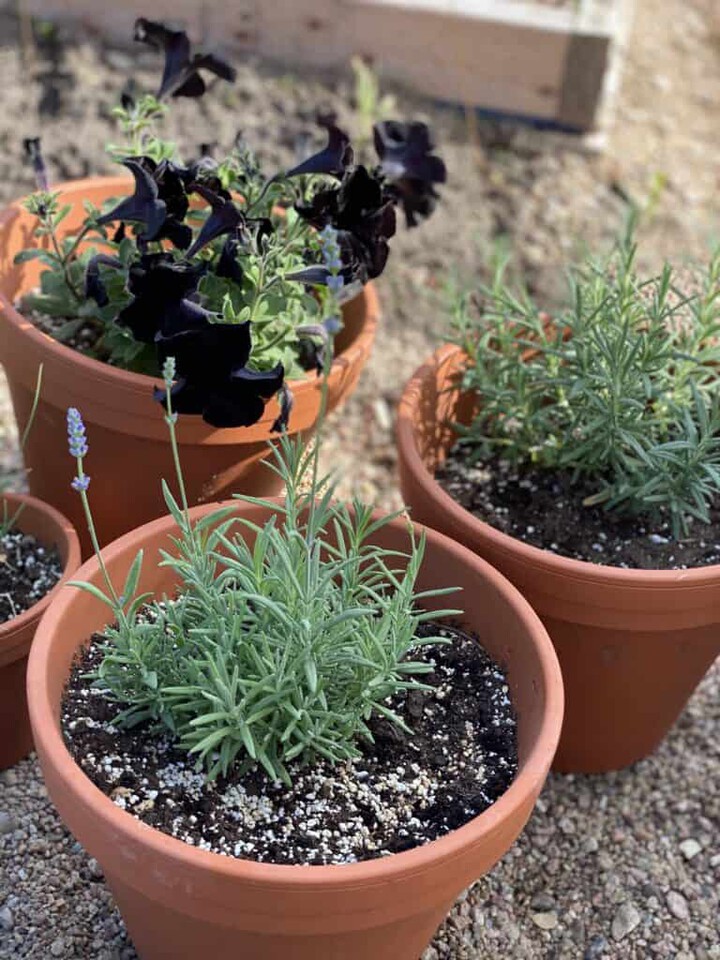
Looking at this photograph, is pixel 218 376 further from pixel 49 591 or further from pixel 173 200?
pixel 49 591

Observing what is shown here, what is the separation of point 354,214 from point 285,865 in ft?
3.78

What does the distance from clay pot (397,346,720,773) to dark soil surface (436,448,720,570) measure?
4.2 inches

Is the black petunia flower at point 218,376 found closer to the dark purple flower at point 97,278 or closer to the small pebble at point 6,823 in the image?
the dark purple flower at point 97,278

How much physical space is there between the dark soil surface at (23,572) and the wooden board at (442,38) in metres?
2.13

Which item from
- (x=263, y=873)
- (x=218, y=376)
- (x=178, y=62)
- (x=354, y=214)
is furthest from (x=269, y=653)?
(x=178, y=62)

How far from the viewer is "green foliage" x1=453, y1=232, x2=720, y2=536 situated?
6.97 feet

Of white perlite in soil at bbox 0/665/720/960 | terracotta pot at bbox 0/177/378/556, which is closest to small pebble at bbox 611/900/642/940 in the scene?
white perlite in soil at bbox 0/665/720/960

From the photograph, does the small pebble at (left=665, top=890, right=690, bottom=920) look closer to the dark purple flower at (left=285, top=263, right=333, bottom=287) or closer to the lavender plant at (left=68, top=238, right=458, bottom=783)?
the lavender plant at (left=68, top=238, right=458, bottom=783)

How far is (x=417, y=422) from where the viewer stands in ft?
7.54

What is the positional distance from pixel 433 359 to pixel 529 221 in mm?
1471

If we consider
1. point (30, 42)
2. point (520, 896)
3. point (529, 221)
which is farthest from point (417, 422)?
point (30, 42)

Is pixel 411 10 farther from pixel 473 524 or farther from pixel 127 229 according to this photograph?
pixel 473 524

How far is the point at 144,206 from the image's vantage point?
2012 millimetres

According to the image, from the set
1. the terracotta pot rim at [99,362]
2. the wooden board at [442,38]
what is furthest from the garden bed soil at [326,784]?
the wooden board at [442,38]
